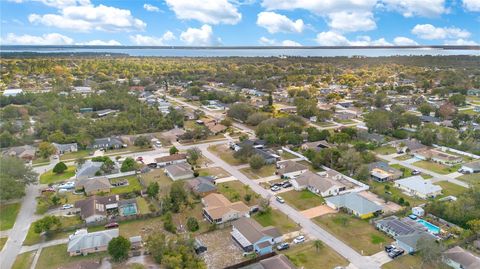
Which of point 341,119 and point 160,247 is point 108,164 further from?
point 341,119

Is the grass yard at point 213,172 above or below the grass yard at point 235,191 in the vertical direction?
below

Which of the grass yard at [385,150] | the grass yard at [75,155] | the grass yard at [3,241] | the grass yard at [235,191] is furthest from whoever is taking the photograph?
the grass yard at [385,150]

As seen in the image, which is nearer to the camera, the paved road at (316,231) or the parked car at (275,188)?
the paved road at (316,231)

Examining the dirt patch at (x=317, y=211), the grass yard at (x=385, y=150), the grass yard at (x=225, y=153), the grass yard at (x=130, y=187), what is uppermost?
the grass yard at (x=385, y=150)

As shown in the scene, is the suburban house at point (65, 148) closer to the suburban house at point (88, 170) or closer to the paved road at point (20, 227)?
the suburban house at point (88, 170)

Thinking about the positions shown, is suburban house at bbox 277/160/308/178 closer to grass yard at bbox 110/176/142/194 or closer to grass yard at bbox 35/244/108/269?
grass yard at bbox 110/176/142/194

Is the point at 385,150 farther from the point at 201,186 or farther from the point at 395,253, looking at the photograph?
the point at 201,186

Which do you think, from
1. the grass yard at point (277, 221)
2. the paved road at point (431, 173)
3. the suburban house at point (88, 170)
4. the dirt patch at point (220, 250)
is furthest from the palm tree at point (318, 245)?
the suburban house at point (88, 170)
